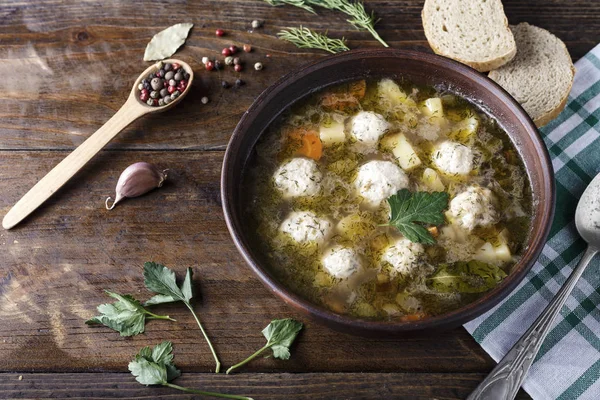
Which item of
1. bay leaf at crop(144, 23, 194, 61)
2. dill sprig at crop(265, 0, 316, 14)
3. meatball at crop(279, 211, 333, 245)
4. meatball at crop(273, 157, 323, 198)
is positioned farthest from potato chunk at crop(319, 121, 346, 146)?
bay leaf at crop(144, 23, 194, 61)

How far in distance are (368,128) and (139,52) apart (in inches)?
43.4

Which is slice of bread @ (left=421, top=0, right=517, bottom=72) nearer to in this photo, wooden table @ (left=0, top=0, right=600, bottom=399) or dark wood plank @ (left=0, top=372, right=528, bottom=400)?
wooden table @ (left=0, top=0, right=600, bottom=399)

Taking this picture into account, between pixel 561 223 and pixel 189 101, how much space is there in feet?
4.92

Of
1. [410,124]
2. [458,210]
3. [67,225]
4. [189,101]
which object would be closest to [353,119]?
[410,124]

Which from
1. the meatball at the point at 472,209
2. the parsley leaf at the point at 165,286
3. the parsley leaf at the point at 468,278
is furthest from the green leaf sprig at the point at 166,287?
the meatball at the point at 472,209

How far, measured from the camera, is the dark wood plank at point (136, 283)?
7.05 ft

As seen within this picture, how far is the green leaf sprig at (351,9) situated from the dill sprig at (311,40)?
0.33ft

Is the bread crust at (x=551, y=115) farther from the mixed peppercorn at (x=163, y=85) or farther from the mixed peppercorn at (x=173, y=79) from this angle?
the mixed peppercorn at (x=163, y=85)

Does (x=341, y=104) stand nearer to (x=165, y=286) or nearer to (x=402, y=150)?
(x=402, y=150)

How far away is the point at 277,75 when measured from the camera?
8.59 feet

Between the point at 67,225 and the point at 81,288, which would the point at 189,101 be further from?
the point at 81,288

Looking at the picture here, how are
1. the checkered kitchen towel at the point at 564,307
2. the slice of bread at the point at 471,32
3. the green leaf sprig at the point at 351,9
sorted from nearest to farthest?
the checkered kitchen towel at the point at 564,307 < the slice of bread at the point at 471,32 < the green leaf sprig at the point at 351,9

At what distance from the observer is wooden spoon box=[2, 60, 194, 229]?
2.39 meters

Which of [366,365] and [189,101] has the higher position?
[189,101]
